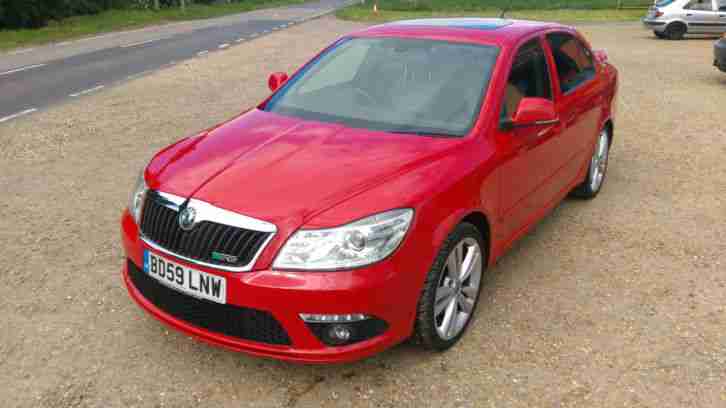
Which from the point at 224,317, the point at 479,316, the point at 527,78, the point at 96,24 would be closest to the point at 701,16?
→ the point at 527,78

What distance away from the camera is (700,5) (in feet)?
65.0

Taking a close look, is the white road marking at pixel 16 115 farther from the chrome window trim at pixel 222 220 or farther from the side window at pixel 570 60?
the side window at pixel 570 60

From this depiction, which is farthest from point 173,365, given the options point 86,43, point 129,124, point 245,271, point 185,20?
point 185,20

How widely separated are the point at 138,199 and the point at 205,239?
72cm

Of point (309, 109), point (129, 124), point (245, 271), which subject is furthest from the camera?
point (129, 124)

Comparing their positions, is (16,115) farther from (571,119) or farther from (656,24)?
(656,24)

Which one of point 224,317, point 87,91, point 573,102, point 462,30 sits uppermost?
point 462,30

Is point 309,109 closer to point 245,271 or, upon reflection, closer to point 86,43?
point 245,271

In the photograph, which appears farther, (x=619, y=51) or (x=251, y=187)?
(x=619, y=51)

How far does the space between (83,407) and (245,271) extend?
1.05 metres

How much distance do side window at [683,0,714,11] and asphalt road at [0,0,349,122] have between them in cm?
1321

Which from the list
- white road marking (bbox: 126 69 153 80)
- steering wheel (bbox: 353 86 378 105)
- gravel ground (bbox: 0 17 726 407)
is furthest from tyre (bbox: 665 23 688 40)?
steering wheel (bbox: 353 86 378 105)

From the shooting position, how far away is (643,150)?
7.66 meters

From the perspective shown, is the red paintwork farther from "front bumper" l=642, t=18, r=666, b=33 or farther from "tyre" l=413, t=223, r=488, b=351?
"front bumper" l=642, t=18, r=666, b=33
